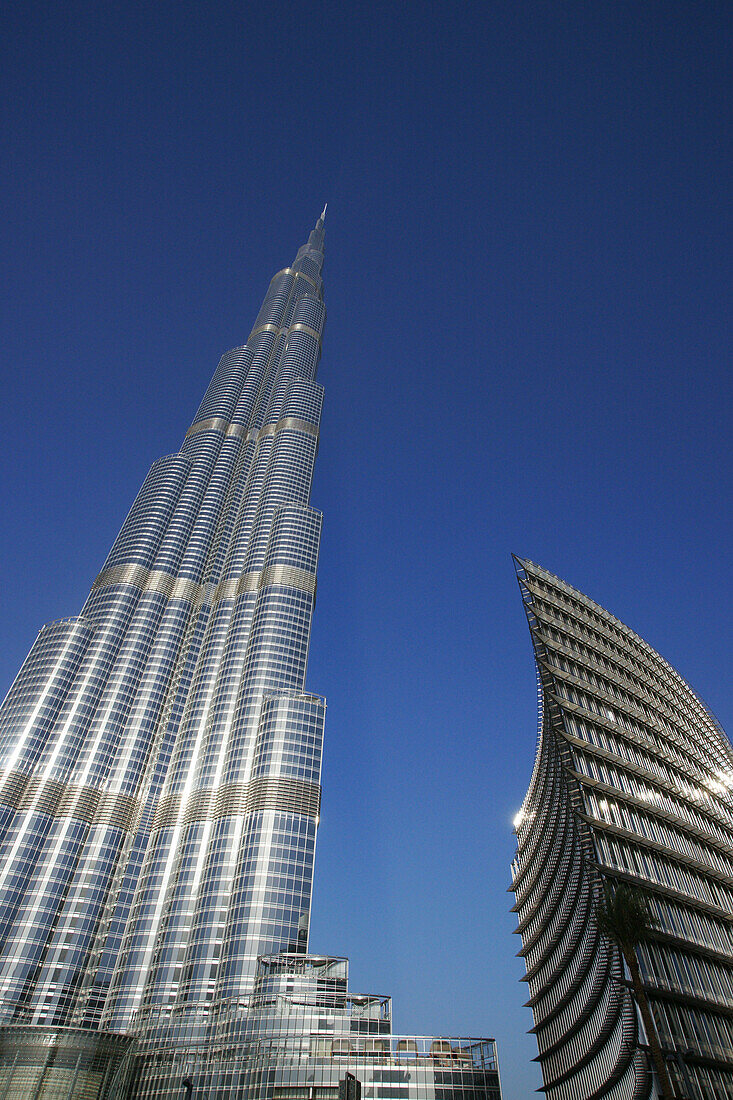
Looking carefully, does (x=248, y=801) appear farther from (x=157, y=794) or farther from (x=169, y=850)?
(x=157, y=794)

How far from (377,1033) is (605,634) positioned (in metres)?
69.5

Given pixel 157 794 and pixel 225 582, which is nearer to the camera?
pixel 157 794

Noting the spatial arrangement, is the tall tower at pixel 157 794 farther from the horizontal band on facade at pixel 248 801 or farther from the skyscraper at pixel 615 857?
the skyscraper at pixel 615 857

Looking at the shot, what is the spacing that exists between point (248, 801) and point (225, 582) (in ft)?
236

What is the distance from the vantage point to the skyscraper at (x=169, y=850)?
334 feet

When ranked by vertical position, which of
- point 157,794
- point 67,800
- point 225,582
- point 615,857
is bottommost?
point 615,857

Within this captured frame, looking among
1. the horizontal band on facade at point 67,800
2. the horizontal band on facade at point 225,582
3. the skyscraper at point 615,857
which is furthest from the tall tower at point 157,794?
the skyscraper at point 615,857

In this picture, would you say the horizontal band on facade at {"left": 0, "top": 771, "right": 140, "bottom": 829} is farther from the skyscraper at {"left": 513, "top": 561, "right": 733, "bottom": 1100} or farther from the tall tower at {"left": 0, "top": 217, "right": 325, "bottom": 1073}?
the skyscraper at {"left": 513, "top": 561, "right": 733, "bottom": 1100}

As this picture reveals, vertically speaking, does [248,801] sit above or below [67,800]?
below

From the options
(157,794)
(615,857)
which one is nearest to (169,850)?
(157,794)

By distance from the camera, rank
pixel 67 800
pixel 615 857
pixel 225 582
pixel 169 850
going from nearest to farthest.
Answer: pixel 615 857, pixel 169 850, pixel 67 800, pixel 225 582

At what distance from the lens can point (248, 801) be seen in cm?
14412

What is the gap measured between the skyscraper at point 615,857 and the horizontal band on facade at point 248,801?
45.1 meters

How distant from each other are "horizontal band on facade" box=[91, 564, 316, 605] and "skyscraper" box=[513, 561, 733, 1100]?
87158mm
